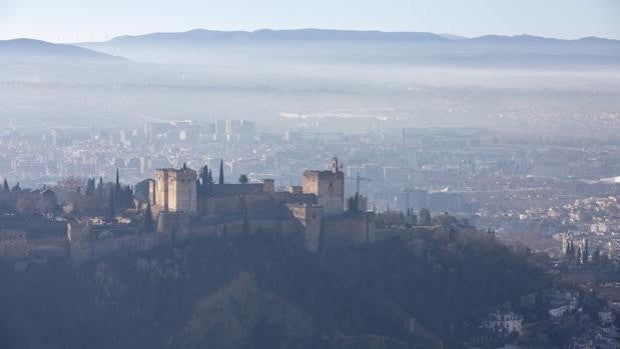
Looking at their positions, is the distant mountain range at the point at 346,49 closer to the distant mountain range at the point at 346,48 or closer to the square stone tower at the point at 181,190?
the distant mountain range at the point at 346,48

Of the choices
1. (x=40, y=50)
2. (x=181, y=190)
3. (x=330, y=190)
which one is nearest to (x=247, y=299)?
(x=181, y=190)

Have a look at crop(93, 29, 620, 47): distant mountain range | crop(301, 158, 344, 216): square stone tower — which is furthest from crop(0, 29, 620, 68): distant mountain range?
crop(301, 158, 344, 216): square stone tower

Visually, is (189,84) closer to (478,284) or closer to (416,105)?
(416,105)

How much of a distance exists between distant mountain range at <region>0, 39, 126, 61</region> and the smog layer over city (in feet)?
0.46

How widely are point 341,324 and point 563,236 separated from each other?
59.1ft

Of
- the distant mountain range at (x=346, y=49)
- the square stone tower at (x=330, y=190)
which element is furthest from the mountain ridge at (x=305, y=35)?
the square stone tower at (x=330, y=190)

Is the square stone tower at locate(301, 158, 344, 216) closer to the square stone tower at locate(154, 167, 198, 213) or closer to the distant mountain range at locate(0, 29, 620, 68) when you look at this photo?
the square stone tower at locate(154, 167, 198, 213)

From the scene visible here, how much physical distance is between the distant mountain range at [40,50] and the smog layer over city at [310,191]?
139 mm

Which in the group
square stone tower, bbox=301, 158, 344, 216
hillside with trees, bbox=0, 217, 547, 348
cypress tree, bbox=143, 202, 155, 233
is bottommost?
hillside with trees, bbox=0, 217, 547, 348

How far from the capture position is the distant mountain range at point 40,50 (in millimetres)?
86125

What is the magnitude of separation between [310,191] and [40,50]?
180 ft

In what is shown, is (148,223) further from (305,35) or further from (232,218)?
(305,35)

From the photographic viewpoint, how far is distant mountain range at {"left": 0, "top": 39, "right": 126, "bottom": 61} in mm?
86125

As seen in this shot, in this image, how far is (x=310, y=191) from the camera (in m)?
34.7
